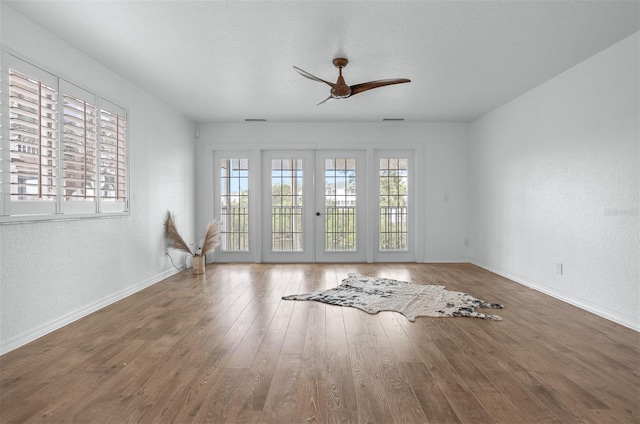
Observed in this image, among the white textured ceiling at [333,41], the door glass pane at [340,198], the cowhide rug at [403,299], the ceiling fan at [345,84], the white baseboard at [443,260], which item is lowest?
the cowhide rug at [403,299]

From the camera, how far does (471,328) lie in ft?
10.1

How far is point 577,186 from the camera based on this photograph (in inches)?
153

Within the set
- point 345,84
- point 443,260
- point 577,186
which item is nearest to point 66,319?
point 345,84

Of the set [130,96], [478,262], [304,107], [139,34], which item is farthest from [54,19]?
[478,262]

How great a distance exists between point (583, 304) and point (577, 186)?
1.20 meters

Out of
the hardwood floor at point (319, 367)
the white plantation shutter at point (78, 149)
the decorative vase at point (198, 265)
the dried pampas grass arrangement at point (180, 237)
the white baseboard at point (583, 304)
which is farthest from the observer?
the decorative vase at point (198, 265)

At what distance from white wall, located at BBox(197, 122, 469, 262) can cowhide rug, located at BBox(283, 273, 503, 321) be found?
7.15 ft

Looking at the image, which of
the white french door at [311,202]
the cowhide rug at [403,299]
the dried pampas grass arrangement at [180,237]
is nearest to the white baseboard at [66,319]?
the dried pampas grass arrangement at [180,237]

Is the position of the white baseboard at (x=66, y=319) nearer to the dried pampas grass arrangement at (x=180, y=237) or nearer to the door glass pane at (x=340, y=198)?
the dried pampas grass arrangement at (x=180, y=237)

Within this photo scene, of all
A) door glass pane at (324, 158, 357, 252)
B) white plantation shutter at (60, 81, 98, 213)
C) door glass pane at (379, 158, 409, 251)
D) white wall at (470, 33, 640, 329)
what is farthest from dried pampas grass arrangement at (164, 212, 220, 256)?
white wall at (470, 33, 640, 329)

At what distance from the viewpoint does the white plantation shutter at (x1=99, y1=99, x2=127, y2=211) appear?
12.7 ft

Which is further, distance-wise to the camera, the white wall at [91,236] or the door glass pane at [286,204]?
the door glass pane at [286,204]

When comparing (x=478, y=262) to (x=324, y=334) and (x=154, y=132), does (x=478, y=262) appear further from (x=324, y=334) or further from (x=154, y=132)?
(x=154, y=132)

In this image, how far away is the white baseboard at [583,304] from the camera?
3.18 metres
